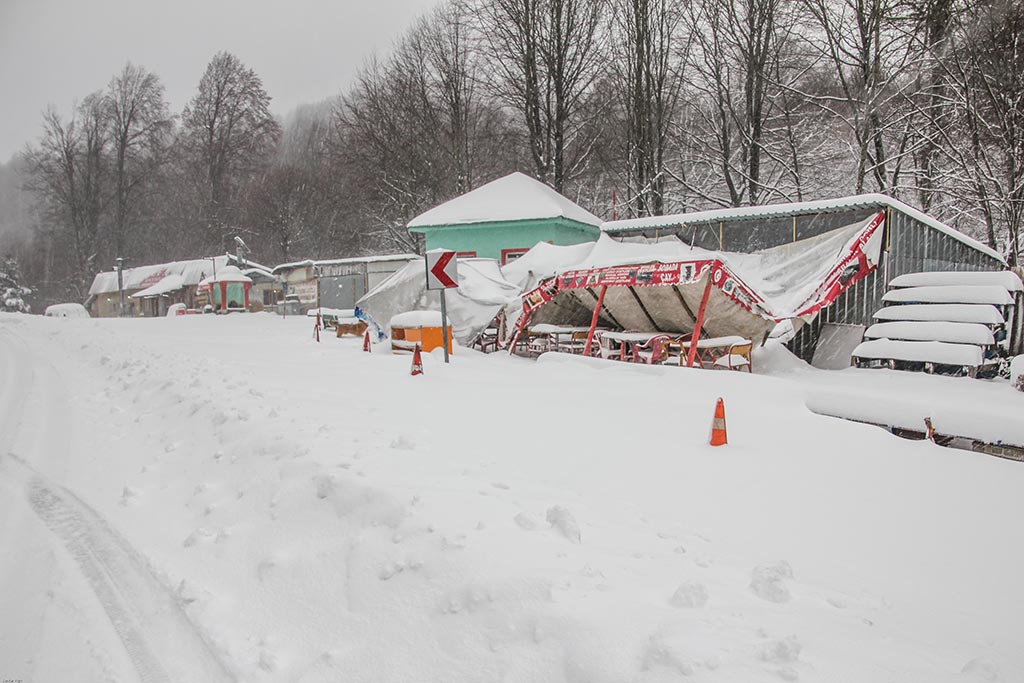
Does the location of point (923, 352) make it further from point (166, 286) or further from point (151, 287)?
point (151, 287)

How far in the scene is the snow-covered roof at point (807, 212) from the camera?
10953mm

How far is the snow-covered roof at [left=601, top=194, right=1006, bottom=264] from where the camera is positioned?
10953mm

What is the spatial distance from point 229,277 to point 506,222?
81.3ft

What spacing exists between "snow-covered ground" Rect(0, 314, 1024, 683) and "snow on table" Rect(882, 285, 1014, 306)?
13.6 ft

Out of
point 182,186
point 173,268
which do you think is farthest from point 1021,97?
point 182,186

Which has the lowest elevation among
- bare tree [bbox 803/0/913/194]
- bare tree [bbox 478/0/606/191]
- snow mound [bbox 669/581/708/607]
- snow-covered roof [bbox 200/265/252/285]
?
snow mound [bbox 669/581/708/607]

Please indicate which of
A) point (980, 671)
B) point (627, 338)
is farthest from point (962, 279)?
→ point (980, 671)

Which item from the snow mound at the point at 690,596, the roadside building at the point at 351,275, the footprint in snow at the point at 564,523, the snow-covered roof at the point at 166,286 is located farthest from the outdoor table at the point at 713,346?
the snow-covered roof at the point at 166,286

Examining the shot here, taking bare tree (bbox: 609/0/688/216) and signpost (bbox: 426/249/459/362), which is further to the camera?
bare tree (bbox: 609/0/688/216)

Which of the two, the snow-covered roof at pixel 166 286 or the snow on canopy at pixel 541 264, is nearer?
the snow on canopy at pixel 541 264

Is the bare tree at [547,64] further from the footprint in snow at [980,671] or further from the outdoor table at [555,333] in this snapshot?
the footprint in snow at [980,671]

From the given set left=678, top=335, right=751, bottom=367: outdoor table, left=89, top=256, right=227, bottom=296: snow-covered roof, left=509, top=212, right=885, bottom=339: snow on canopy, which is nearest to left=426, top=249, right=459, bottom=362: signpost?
left=509, top=212, right=885, bottom=339: snow on canopy

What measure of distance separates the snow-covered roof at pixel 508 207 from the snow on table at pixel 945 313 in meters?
12.2

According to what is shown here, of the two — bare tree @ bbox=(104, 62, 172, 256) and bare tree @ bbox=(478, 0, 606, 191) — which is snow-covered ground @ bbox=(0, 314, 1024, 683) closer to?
bare tree @ bbox=(478, 0, 606, 191)
